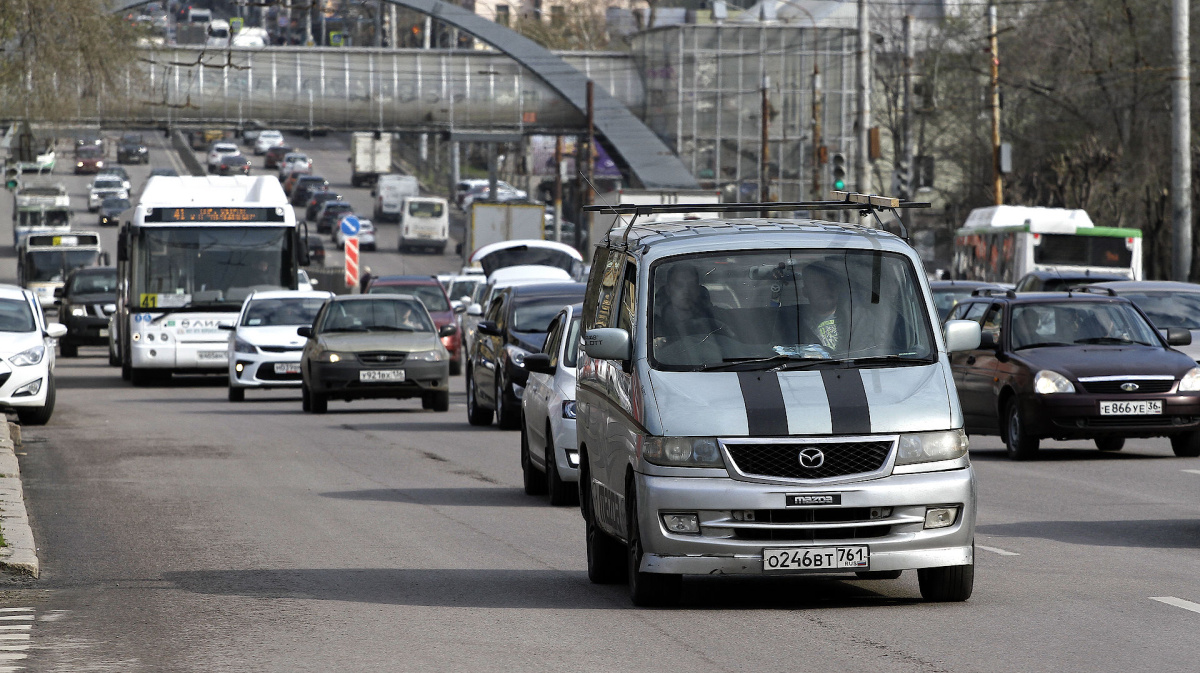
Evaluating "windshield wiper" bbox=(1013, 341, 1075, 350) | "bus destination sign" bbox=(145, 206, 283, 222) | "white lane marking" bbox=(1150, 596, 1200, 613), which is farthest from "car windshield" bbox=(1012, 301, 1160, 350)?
"bus destination sign" bbox=(145, 206, 283, 222)

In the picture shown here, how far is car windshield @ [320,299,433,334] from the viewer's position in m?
25.5

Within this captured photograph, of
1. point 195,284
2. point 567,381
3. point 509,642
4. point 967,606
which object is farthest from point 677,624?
point 195,284

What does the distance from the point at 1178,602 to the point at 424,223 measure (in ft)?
268

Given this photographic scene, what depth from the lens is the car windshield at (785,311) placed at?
905cm

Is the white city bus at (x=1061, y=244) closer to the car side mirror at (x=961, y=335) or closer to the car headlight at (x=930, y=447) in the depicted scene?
the car side mirror at (x=961, y=335)

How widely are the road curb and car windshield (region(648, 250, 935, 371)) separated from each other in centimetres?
359

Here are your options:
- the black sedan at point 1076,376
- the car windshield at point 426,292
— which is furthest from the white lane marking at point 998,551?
the car windshield at point 426,292

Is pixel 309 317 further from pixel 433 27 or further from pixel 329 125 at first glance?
pixel 433 27

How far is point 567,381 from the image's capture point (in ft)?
47.5

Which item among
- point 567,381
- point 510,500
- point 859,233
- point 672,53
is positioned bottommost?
point 510,500

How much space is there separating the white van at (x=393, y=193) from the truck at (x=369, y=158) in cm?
1194

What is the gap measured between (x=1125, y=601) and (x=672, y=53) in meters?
76.2

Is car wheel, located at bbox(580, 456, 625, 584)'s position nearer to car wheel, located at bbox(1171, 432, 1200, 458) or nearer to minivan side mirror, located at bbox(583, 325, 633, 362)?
minivan side mirror, located at bbox(583, 325, 633, 362)

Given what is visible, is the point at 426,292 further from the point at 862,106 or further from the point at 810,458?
A: the point at 810,458
